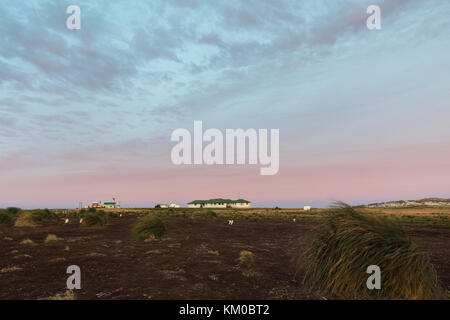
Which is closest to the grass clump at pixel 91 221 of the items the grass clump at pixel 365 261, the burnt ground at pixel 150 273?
the burnt ground at pixel 150 273

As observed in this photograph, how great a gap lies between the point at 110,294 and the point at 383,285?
7024mm

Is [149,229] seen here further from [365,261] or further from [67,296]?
[365,261]

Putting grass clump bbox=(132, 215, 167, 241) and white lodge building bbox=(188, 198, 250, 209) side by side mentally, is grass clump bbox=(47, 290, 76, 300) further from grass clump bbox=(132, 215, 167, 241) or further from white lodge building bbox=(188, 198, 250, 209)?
white lodge building bbox=(188, 198, 250, 209)

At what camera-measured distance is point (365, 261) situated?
23.4 ft

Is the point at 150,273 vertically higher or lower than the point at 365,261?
lower

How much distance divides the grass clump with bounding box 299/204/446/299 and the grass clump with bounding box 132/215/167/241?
13041 mm

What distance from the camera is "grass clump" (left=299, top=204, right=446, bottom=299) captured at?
6801mm

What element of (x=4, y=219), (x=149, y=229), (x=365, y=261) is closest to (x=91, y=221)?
(x=4, y=219)

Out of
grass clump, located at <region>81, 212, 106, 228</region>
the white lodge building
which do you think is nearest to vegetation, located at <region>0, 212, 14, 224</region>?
grass clump, located at <region>81, 212, 106, 228</region>

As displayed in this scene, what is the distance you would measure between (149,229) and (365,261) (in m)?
15.1

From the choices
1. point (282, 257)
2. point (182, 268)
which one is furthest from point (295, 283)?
point (282, 257)

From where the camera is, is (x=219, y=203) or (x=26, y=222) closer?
(x=26, y=222)

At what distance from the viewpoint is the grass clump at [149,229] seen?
61.7 feet
